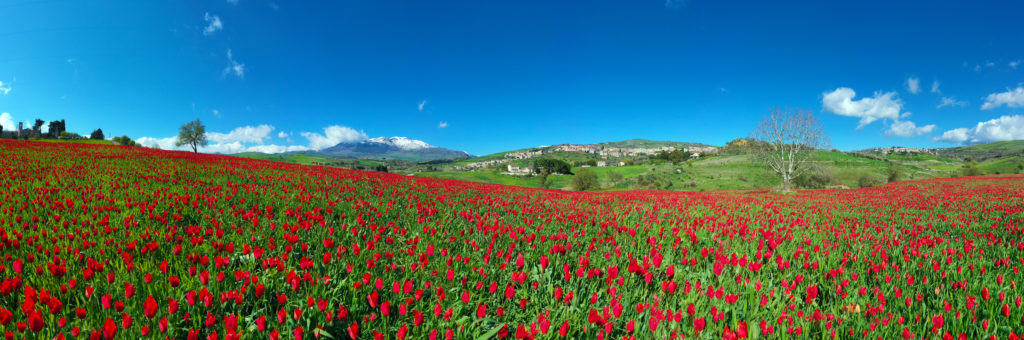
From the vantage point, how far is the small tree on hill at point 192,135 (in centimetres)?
7762

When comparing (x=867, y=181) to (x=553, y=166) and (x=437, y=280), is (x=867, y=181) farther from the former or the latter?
(x=553, y=166)

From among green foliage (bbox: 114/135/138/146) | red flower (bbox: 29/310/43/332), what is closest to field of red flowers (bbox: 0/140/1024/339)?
red flower (bbox: 29/310/43/332)

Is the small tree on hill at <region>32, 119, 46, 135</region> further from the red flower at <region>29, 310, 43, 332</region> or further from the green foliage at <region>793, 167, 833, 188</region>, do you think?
the green foliage at <region>793, 167, 833, 188</region>

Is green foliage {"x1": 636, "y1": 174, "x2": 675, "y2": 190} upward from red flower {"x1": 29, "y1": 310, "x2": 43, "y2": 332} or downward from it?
downward

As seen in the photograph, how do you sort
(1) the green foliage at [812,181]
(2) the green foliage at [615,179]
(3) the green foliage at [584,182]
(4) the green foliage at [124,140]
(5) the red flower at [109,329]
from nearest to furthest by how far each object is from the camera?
(5) the red flower at [109,329]
(1) the green foliage at [812,181]
(3) the green foliage at [584,182]
(4) the green foliage at [124,140]
(2) the green foliage at [615,179]

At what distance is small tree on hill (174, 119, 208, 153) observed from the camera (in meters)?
77.6

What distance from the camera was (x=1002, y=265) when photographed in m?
4.22

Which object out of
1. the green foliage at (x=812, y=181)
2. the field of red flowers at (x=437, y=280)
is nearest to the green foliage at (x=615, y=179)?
the green foliage at (x=812, y=181)

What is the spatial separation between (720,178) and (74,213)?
8803 centimetres

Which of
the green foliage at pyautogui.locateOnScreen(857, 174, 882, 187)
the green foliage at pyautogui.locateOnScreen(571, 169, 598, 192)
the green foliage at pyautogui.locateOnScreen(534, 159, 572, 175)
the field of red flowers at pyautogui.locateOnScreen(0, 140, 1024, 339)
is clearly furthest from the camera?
the green foliage at pyautogui.locateOnScreen(534, 159, 572, 175)

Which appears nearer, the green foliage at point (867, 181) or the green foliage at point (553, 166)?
the green foliage at point (867, 181)

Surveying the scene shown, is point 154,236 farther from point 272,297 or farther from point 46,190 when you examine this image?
point 46,190

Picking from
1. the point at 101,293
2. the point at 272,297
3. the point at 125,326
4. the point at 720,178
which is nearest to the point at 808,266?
the point at 272,297

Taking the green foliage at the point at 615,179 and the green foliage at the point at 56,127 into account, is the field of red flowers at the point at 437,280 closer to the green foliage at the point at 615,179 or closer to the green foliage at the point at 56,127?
the green foliage at the point at 615,179
